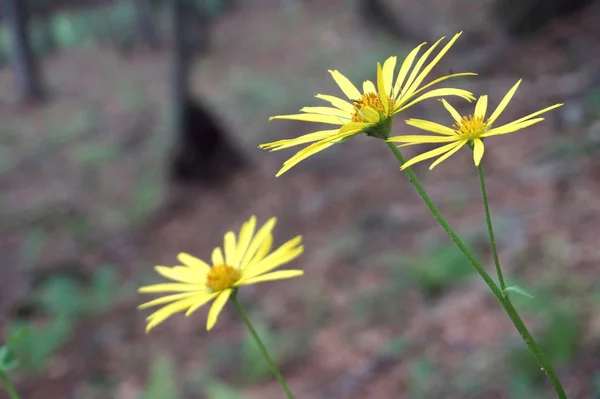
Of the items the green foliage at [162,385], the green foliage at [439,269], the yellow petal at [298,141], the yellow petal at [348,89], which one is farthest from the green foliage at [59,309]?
the yellow petal at [298,141]

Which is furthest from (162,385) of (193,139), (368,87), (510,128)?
(193,139)

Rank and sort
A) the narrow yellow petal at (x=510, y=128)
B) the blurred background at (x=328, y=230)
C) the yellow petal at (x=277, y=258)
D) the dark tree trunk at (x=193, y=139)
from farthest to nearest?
the dark tree trunk at (x=193, y=139) < the blurred background at (x=328, y=230) < the yellow petal at (x=277, y=258) < the narrow yellow petal at (x=510, y=128)

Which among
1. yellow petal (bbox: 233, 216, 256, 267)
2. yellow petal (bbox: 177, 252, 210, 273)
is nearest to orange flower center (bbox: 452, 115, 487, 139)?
yellow petal (bbox: 233, 216, 256, 267)

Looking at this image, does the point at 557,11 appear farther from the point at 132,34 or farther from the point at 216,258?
the point at 132,34

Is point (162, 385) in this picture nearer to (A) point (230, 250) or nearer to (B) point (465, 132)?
(A) point (230, 250)

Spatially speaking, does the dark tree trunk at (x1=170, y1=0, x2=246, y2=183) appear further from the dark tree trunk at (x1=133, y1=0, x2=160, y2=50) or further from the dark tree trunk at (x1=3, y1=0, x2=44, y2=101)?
the dark tree trunk at (x1=133, y1=0, x2=160, y2=50)

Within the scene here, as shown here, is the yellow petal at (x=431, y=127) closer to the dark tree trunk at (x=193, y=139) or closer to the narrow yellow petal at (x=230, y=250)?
the narrow yellow petal at (x=230, y=250)
